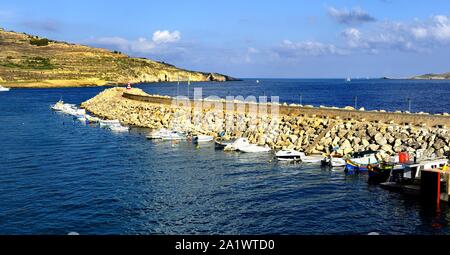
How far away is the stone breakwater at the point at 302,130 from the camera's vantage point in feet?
144

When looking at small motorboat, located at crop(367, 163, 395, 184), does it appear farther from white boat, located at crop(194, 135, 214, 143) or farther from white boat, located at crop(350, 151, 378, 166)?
white boat, located at crop(194, 135, 214, 143)

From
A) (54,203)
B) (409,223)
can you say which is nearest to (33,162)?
(54,203)

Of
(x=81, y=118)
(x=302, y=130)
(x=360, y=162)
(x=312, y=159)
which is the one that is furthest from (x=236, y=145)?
(x=81, y=118)

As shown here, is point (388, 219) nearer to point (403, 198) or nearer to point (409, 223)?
point (409, 223)

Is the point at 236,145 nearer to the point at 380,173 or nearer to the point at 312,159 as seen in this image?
the point at 312,159

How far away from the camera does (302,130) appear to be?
179 ft

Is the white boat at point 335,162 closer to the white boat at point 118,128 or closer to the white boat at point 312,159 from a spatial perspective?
the white boat at point 312,159

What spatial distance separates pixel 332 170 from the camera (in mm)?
41562

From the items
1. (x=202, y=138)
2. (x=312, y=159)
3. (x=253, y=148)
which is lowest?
(x=312, y=159)

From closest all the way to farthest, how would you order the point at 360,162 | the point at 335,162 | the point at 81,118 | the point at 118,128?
the point at 360,162 → the point at 335,162 → the point at 118,128 → the point at 81,118

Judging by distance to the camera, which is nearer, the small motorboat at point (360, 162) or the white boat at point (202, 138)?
the small motorboat at point (360, 162)

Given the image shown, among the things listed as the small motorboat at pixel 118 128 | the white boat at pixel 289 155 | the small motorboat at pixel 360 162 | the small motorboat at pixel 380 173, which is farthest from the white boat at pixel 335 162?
the small motorboat at pixel 118 128
